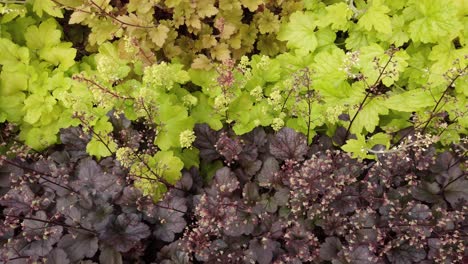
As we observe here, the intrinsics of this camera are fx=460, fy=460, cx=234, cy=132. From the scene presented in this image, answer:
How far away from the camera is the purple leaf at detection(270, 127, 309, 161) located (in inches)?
103

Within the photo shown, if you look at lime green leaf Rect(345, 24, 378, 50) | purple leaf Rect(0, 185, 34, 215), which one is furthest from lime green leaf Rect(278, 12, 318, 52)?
purple leaf Rect(0, 185, 34, 215)

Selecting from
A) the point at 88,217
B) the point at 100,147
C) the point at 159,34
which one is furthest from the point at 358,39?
the point at 88,217

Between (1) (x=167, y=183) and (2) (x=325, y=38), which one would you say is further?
(2) (x=325, y=38)

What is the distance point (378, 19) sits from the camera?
272 centimetres

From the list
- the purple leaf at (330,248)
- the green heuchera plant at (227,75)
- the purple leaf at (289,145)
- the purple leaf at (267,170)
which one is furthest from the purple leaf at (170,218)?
the purple leaf at (330,248)

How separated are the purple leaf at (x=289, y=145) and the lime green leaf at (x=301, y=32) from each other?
2.06 feet

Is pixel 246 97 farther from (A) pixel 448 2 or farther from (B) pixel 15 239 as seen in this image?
(B) pixel 15 239

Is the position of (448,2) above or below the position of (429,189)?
above

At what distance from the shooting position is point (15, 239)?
8.02 ft

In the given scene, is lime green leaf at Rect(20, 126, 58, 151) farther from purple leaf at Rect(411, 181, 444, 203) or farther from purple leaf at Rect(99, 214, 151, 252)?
purple leaf at Rect(411, 181, 444, 203)

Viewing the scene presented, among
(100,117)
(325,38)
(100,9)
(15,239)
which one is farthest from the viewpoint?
(325,38)

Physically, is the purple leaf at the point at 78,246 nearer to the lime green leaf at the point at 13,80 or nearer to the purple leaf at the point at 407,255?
the lime green leaf at the point at 13,80

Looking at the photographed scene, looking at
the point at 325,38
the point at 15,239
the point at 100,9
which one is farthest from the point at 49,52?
the point at 325,38

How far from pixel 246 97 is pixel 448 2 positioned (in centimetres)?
129
